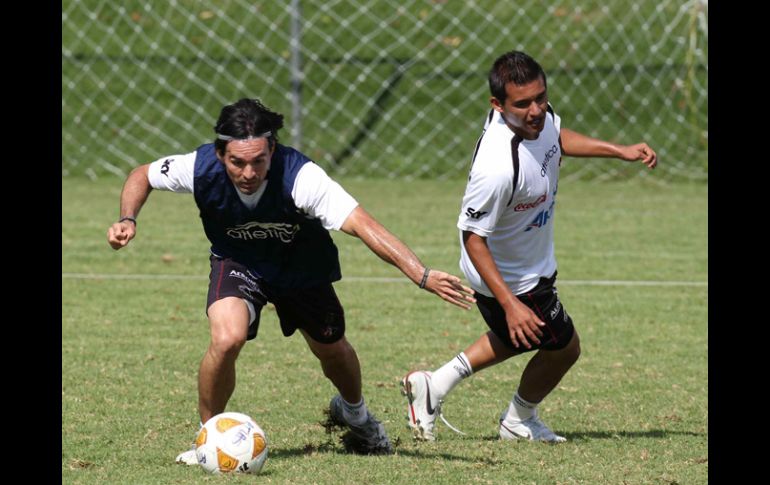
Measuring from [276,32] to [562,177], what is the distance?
556 centimetres

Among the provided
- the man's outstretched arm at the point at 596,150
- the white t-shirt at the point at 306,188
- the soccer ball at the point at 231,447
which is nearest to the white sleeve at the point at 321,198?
the white t-shirt at the point at 306,188

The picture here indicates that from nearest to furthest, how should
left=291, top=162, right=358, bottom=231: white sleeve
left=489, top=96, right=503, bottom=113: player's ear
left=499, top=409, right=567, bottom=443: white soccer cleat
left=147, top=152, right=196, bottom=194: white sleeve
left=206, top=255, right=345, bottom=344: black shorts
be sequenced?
left=291, top=162, right=358, bottom=231: white sleeve < left=147, top=152, right=196, bottom=194: white sleeve < left=206, top=255, right=345, bottom=344: black shorts < left=489, top=96, right=503, bottom=113: player's ear < left=499, top=409, right=567, bottom=443: white soccer cleat

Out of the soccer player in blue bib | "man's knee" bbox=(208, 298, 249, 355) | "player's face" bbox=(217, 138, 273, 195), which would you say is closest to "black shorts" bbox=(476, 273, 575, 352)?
the soccer player in blue bib

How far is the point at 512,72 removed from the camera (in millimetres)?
6242

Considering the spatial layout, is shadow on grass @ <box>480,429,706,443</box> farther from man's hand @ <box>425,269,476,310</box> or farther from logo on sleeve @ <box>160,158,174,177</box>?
logo on sleeve @ <box>160,158,174,177</box>

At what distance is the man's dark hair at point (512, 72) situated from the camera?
6.22 metres

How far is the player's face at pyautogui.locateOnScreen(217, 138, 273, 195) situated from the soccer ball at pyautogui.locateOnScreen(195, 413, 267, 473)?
111 centimetres

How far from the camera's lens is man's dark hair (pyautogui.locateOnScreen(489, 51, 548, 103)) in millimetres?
6219

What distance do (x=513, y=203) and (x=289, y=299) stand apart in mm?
1216

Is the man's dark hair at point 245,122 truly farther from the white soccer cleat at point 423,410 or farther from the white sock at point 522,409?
the white sock at point 522,409

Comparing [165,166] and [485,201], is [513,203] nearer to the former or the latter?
[485,201]

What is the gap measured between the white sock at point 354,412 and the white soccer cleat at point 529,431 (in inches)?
32.2

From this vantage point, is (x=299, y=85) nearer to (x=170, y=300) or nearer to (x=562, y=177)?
(x=562, y=177)
